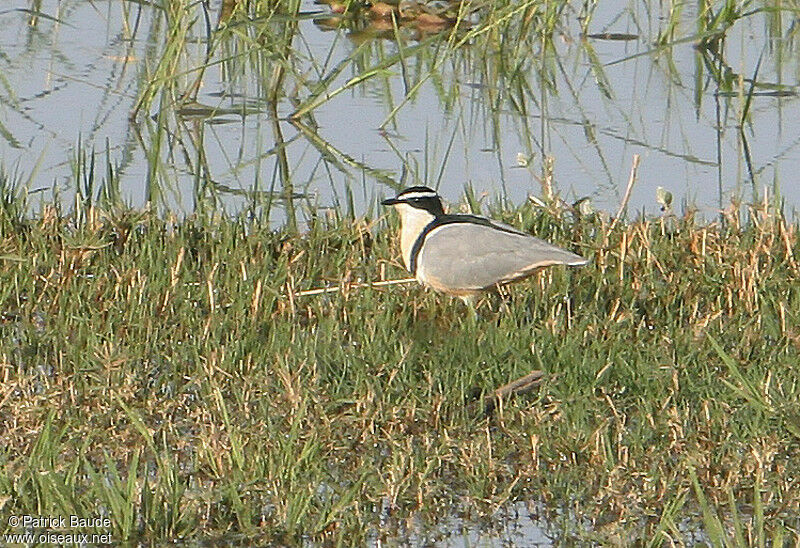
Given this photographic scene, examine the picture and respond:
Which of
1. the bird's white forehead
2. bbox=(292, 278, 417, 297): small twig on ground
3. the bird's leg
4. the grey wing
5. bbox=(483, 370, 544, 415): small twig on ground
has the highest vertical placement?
the bird's white forehead

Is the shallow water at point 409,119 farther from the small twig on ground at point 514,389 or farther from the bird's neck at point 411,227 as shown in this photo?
the small twig on ground at point 514,389

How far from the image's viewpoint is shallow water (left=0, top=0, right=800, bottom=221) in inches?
303

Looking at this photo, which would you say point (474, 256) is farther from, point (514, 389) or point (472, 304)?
point (514, 389)

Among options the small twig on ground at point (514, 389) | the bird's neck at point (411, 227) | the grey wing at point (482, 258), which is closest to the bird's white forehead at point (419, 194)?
the bird's neck at point (411, 227)

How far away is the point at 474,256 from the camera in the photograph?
19.1ft

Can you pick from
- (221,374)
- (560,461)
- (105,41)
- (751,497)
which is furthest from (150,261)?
(105,41)

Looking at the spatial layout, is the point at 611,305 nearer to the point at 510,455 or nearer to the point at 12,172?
the point at 510,455

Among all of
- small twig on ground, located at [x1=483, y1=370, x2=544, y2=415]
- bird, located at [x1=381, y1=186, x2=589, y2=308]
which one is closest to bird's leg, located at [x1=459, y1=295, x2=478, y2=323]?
bird, located at [x1=381, y1=186, x2=589, y2=308]

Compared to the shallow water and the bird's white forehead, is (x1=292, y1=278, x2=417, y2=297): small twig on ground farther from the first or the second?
the shallow water

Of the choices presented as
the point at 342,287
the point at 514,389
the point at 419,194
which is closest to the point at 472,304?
the point at 342,287

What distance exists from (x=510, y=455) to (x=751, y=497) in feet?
2.17

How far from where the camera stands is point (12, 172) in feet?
24.8

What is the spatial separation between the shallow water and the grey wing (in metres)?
1.12

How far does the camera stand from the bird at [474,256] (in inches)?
226
